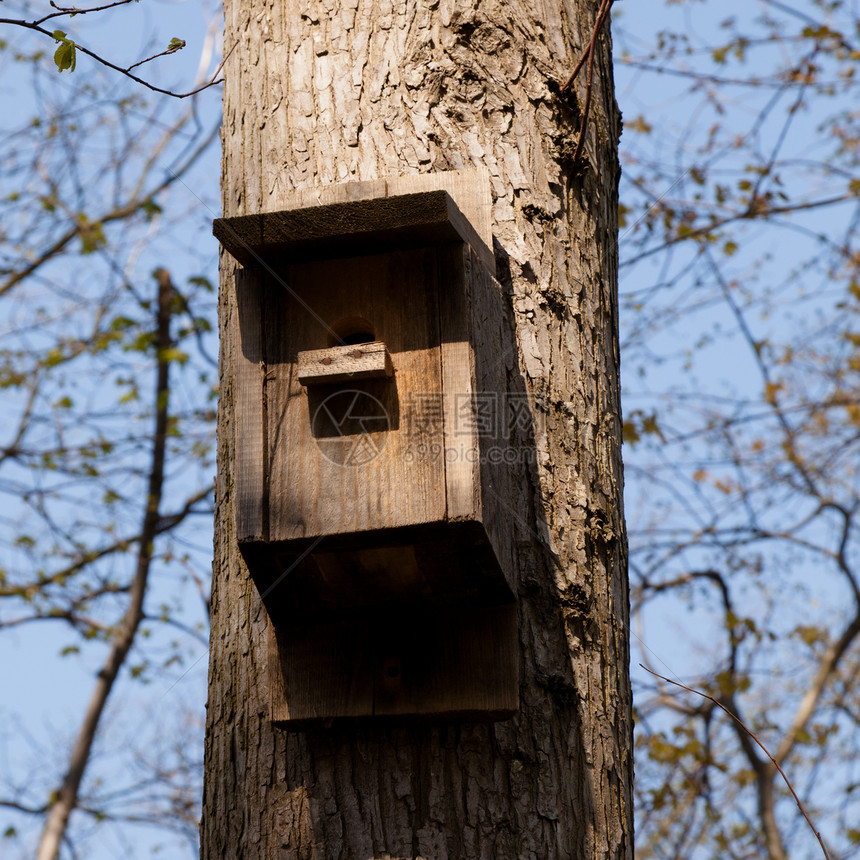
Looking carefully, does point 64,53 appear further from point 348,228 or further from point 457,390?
point 457,390

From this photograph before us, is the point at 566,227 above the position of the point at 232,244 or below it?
above

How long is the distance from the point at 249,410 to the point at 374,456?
0.25 m

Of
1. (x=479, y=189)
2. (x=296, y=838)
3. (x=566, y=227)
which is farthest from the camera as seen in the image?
(x=566, y=227)

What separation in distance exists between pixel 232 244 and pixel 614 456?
32.2 inches

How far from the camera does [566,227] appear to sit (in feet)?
6.66

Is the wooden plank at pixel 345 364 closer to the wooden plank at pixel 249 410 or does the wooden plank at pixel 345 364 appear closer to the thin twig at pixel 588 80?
the wooden plank at pixel 249 410

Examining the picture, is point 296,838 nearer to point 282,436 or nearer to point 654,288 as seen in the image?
point 282,436

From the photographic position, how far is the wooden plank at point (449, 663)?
1.65m

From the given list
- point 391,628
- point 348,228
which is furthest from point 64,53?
point 391,628

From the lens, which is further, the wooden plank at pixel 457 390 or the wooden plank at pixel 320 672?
the wooden plank at pixel 320 672

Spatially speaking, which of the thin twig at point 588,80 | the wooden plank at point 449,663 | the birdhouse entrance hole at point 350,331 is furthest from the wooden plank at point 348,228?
the wooden plank at point 449,663

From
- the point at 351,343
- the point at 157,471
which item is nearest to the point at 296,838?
the point at 351,343

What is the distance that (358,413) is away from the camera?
1.69 meters

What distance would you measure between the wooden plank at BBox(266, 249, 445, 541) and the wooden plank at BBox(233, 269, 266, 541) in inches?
0.9
